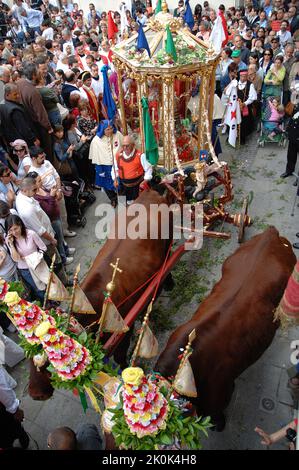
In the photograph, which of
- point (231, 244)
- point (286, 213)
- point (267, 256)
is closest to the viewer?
point (267, 256)

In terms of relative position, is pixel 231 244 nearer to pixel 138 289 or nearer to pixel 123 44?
pixel 138 289

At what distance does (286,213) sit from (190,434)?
5.09 metres

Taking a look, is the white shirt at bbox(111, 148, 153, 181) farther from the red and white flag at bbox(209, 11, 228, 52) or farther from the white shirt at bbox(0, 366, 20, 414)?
the white shirt at bbox(0, 366, 20, 414)

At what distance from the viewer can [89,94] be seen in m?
8.09

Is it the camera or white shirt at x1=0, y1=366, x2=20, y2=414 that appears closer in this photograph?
the camera

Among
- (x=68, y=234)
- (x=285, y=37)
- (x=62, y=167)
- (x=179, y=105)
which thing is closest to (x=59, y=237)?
(x=68, y=234)

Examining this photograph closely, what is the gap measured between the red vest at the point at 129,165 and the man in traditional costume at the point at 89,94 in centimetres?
207

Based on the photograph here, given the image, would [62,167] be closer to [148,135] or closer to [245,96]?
[148,135]

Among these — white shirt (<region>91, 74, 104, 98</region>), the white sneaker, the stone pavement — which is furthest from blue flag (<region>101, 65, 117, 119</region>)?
the stone pavement

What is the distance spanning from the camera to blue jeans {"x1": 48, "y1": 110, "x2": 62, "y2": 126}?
7021 millimetres

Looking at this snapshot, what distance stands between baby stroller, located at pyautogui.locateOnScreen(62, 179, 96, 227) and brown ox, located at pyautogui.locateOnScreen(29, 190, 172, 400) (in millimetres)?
2057

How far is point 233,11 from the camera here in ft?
42.6

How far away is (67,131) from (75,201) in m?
1.30
